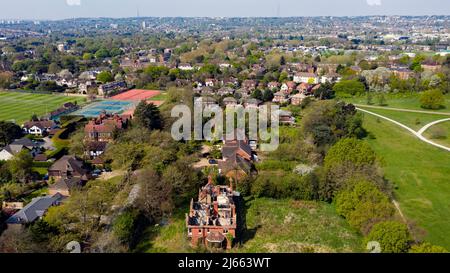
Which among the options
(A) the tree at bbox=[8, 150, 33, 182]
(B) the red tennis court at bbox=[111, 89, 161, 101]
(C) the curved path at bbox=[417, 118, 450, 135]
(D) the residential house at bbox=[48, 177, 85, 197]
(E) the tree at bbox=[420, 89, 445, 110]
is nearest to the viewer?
(D) the residential house at bbox=[48, 177, 85, 197]

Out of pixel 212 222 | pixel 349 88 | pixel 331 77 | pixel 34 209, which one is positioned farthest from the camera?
pixel 331 77

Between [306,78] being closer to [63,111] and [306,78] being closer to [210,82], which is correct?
[210,82]

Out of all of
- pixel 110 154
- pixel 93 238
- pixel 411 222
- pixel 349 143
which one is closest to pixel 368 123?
pixel 349 143

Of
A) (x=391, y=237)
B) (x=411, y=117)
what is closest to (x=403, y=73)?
(x=411, y=117)

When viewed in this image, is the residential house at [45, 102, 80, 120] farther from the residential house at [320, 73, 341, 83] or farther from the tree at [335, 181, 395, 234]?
the residential house at [320, 73, 341, 83]

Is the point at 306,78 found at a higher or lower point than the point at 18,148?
higher

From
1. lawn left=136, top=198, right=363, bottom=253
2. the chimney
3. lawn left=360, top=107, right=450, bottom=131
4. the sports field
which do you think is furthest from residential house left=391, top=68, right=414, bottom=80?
the chimney

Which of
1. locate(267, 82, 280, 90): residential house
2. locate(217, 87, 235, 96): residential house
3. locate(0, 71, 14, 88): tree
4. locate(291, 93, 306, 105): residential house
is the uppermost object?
locate(0, 71, 14, 88): tree
